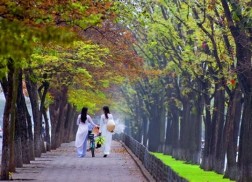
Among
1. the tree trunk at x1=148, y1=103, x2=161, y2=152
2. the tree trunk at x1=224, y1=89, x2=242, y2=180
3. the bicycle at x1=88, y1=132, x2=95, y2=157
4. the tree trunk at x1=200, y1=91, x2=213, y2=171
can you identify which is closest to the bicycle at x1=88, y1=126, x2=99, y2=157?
the bicycle at x1=88, y1=132, x2=95, y2=157

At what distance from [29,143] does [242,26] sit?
1152cm

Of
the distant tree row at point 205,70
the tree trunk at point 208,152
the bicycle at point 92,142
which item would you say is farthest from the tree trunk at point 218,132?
the bicycle at point 92,142

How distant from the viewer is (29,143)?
32312 mm

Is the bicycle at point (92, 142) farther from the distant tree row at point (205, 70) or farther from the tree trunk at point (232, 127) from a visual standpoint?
the tree trunk at point (232, 127)

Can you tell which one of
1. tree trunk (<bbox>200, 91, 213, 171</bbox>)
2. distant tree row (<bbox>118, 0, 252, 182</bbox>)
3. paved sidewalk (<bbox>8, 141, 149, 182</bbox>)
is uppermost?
distant tree row (<bbox>118, 0, 252, 182</bbox>)

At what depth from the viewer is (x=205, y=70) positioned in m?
41.5

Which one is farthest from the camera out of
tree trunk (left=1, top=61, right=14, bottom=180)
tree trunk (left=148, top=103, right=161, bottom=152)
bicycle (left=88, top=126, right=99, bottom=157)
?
tree trunk (left=148, top=103, right=161, bottom=152)

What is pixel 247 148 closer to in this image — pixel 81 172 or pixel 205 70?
pixel 81 172

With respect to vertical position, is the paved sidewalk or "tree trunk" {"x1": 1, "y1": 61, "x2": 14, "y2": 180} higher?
"tree trunk" {"x1": 1, "y1": 61, "x2": 14, "y2": 180}

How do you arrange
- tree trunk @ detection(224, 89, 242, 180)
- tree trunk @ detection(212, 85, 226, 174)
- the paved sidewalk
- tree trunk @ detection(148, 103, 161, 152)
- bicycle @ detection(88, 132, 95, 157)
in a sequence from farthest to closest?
tree trunk @ detection(148, 103, 161, 152), bicycle @ detection(88, 132, 95, 157), tree trunk @ detection(212, 85, 226, 174), tree trunk @ detection(224, 89, 242, 180), the paved sidewalk

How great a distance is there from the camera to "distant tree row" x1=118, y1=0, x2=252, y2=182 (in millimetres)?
25625

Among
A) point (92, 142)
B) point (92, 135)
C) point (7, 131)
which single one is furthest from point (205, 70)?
point (7, 131)

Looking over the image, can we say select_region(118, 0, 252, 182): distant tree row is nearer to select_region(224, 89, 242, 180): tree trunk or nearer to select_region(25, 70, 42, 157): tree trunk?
select_region(224, 89, 242, 180): tree trunk

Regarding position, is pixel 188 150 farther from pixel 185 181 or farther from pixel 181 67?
pixel 185 181
